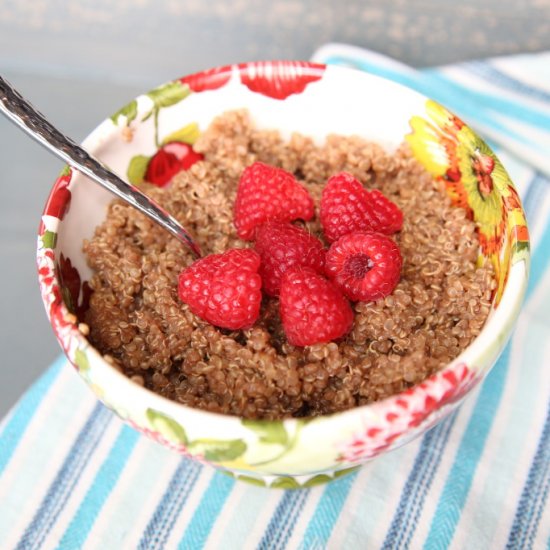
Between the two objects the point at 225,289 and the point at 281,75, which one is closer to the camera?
the point at 225,289

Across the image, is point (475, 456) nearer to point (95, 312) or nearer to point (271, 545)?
point (271, 545)

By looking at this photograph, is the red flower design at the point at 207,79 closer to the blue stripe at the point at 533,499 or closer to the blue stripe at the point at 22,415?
the blue stripe at the point at 22,415

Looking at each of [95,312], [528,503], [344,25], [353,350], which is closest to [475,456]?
[528,503]

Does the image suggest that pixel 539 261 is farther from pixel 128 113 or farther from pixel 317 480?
pixel 128 113

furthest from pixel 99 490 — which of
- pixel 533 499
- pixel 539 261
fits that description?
pixel 539 261

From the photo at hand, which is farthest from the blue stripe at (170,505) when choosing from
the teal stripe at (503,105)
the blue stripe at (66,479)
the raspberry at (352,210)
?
the teal stripe at (503,105)

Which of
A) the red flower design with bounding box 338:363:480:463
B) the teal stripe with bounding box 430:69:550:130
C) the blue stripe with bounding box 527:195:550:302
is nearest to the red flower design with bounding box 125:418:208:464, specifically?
the red flower design with bounding box 338:363:480:463

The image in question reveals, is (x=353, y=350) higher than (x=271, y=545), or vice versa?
(x=353, y=350)
